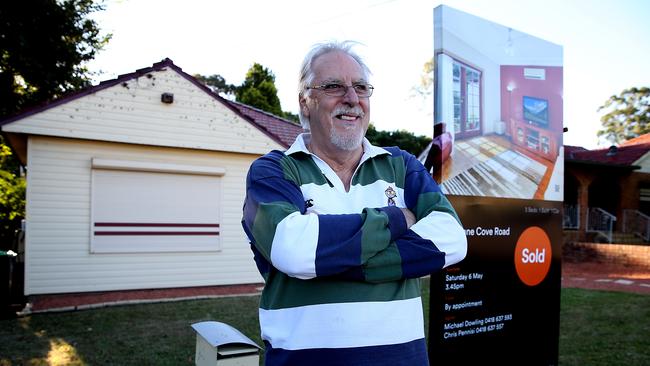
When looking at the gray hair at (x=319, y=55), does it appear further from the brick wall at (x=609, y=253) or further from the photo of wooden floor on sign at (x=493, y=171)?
the brick wall at (x=609, y=253)

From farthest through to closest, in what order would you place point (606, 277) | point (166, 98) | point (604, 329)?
point (606, 277) → point (166, 98) → point (604, 329)

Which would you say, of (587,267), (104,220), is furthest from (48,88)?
(587,267)

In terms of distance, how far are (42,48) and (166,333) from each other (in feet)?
34.1

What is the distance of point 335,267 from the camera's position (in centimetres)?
154

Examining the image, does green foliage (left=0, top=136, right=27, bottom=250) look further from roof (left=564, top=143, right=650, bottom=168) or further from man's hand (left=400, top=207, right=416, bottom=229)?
roof (left=564, top=143, right=650, bottom=168)

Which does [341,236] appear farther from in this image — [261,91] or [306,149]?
[261,91]

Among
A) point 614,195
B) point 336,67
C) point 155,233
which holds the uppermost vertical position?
point 336,67

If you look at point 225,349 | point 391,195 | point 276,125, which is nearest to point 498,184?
point 391,195

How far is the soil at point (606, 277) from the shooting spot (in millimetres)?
10375

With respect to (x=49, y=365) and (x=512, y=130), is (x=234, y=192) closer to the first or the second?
(x=49, y=365)

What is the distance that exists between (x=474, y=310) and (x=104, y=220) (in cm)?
823

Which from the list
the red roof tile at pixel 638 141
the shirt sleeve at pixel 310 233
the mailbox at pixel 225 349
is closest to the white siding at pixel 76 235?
the mailbox at pixel 225 349

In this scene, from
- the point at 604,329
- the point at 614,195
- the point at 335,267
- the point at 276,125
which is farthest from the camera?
the point at 614,195

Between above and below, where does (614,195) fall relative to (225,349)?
above
